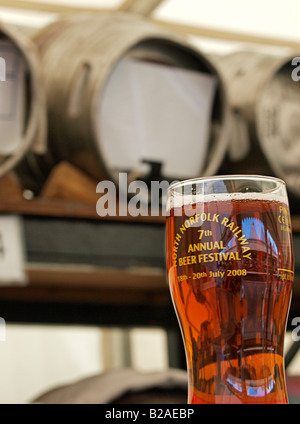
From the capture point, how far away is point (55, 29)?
186 cm

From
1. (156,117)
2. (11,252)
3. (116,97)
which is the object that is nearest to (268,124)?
(156,117)

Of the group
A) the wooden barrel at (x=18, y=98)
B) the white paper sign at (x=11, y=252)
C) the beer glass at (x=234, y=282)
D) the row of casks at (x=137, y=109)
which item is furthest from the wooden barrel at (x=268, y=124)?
the beer glass at (x=234, y=282)

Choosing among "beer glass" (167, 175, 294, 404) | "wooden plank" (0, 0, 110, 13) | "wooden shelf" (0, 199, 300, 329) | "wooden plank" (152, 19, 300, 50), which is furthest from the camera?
"wooden plank" (152, 19, 300, 50)

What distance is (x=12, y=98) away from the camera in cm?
161

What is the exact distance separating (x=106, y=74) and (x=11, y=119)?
222mm

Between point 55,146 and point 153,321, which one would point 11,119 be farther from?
point 153,321

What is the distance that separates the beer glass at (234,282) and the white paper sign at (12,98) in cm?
92

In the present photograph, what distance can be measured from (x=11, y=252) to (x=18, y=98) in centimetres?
38

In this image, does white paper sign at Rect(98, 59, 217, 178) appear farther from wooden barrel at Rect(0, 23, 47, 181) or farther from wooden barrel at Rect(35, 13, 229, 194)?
wooden barrel at Rect(0, 23, 47, 181)

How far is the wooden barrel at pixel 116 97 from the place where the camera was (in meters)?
1.63

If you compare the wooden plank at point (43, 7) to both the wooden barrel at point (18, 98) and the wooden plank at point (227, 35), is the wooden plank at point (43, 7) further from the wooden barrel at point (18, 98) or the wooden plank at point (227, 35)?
the wooden barrel at point (18, 98)

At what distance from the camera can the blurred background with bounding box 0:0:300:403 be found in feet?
5.04

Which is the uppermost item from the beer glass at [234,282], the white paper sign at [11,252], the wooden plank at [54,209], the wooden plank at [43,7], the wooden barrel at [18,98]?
the wooden plank at [43,7]

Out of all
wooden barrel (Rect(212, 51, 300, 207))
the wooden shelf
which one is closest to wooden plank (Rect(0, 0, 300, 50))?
wooden barrel (Rect(212, 51, 300, 207))
